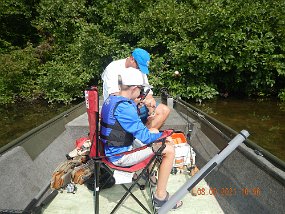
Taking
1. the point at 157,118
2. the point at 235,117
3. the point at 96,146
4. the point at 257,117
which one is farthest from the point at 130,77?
the point at 257,117

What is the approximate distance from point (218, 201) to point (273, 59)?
10.6 metres

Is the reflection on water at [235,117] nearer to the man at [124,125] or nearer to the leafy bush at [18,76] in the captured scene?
the leafy bush at [18,76]

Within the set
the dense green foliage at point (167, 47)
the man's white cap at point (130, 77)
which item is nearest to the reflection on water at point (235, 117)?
the dense green foliage at point (167, 47)

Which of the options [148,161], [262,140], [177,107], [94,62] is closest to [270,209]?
[148,161]

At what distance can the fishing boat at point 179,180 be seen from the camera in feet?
8.70

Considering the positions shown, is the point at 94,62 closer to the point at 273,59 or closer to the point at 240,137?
the point at 273,59

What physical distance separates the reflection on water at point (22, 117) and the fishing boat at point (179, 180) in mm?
6304

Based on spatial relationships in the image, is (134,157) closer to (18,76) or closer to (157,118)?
(157,118)

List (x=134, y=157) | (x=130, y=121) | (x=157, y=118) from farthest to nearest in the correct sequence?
(x=157, y=118) < (x=134, y=157) < (x=130, y=121)

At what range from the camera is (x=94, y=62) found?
12.9 meters

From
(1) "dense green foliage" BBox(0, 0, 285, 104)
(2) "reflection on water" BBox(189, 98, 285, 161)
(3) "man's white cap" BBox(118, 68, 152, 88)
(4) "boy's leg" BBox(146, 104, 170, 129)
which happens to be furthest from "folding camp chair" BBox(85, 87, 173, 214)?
(1) "dense green foliage" BBox(0, 0, 285, 104)

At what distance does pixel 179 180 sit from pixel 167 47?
928 cm

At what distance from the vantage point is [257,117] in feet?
37.0

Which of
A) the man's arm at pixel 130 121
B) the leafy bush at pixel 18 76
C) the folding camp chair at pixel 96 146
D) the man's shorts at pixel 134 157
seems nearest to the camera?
the folding camp chair at pixel 96 146
